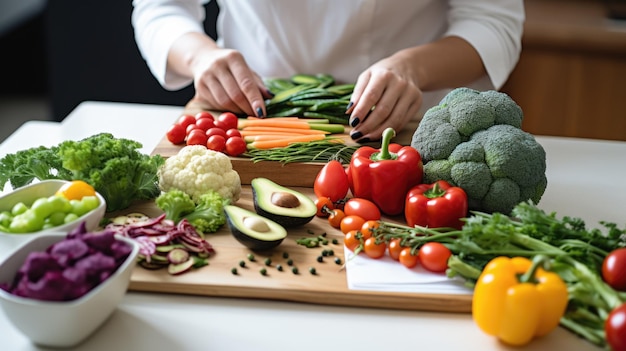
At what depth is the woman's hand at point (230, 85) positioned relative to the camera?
2135 mm

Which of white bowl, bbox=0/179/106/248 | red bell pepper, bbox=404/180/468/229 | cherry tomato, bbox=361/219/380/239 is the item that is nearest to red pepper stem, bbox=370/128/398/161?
red bell pepper, bbox=404/180/468/229

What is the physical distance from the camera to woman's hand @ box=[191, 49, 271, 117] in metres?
2.13

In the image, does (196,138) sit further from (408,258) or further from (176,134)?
(408,258)

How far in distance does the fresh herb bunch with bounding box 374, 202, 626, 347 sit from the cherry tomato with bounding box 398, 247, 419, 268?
0.08 feet

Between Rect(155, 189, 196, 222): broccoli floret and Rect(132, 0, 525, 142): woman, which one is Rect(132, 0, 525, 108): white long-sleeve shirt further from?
Rect(155, 189, 196, 222): broccoli floret

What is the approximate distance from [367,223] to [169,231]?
1.31 ft

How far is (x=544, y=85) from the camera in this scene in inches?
142

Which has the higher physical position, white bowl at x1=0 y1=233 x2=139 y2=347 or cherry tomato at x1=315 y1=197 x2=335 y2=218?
white bowl at x1=0 y1=233 x2=139 y2=347

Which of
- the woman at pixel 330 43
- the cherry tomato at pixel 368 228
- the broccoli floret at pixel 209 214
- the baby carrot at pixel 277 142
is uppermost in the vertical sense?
the woman at pixel 330 43

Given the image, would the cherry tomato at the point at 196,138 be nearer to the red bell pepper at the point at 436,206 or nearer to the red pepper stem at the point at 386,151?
the red pepper stem at the point at 386,151

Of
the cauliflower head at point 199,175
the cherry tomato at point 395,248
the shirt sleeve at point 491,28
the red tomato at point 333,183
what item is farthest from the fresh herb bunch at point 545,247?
the shirt sleeve at point 491,28

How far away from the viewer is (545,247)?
1.38 meters

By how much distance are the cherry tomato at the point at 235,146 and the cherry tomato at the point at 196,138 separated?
7cm

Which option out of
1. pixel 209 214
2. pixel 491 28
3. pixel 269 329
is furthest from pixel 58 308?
pixel 491 28
